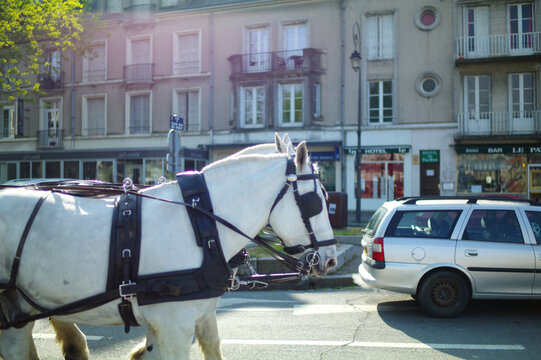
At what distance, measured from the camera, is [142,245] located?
2.72 metres

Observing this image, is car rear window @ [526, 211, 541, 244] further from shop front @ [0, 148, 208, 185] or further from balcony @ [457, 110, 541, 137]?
shop front @ [0, 148, 208, 185]

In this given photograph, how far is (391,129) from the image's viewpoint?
76.8ft

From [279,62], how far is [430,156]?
974 centimetres

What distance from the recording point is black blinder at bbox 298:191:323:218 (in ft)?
10.0

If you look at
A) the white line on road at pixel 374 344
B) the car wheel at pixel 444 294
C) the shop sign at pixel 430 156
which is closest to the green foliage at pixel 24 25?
the white line on road at pixel 374 344

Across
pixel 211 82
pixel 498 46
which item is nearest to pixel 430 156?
pixel 498 46

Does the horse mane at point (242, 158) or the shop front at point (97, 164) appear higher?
the shop front at point (97, 164)

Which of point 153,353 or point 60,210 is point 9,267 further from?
point 153,353

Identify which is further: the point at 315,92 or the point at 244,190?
the point at 315,92

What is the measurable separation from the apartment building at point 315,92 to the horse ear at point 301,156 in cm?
1669

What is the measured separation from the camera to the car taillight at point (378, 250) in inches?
256

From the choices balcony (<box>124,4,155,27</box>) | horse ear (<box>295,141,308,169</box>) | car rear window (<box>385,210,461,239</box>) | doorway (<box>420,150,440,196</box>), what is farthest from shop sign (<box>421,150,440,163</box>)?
horse ear (<box>295,141,308,169</box>)

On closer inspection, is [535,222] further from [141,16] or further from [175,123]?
[141,16]

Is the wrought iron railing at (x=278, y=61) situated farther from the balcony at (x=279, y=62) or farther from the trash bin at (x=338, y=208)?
the trash bin at (x=338, y=208)
